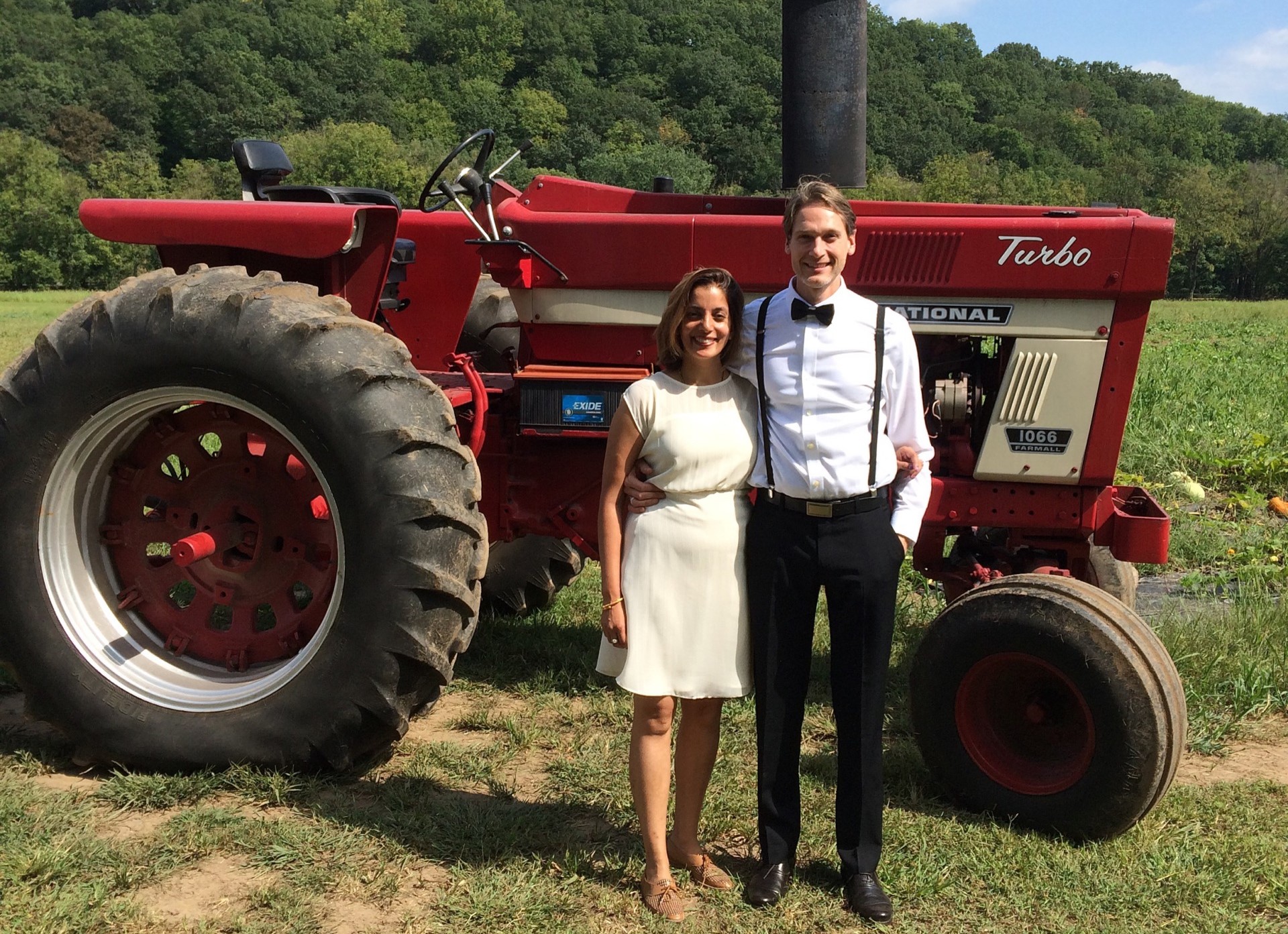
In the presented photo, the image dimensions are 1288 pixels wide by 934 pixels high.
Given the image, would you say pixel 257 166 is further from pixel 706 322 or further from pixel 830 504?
pixel 830 504

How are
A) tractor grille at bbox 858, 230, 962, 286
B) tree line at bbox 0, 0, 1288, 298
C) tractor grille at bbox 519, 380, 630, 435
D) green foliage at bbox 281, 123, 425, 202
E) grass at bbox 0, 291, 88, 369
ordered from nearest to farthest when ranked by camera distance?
tractor grille at bbox 858, 230, 962, 286 → tractor grille at bbox 519, 380, 630, 435 → grass at bbox 0, 291, 88, 369 → green foliage at bbox 281, 123, 425, 202 → tree line at bbox 0, 0, 1288, 298

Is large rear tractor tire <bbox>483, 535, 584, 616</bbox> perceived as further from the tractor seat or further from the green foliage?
the green foliage

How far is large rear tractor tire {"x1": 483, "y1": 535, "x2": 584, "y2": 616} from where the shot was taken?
4.89 m

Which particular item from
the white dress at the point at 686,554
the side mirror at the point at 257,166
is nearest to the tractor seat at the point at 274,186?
the side mirror at the point at 257,166

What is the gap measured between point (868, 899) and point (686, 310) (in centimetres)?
142

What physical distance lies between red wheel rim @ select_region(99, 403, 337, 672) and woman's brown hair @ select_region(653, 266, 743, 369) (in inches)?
56.9

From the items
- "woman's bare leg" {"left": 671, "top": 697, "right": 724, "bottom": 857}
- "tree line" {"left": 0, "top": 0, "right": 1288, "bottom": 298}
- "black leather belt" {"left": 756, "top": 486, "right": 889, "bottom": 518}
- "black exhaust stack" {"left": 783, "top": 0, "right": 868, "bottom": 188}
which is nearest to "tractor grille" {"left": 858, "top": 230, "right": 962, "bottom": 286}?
"black exhaust stack" {"left": 783, "top": 0, "right": 868, "bottom": 188}

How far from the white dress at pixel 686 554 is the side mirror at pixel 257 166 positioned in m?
2.36

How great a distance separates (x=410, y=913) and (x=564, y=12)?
77.6m

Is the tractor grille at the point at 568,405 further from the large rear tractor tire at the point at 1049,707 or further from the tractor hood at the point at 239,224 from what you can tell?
the large rear tractor tire at the point at 1049,707

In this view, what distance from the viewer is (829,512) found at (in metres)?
2.64

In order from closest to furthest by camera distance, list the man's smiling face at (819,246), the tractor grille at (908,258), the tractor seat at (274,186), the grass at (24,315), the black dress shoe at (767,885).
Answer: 1. the man's smiling face at (819,246)
2. the black dress shoe at (767,885)
3. the tractor grille at (908,258)
4. the tractor seat at (274,186)
5. the grass at (24,315)

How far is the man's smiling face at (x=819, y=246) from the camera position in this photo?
2.63m

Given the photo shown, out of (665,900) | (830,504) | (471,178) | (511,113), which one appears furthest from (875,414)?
(511,113)
